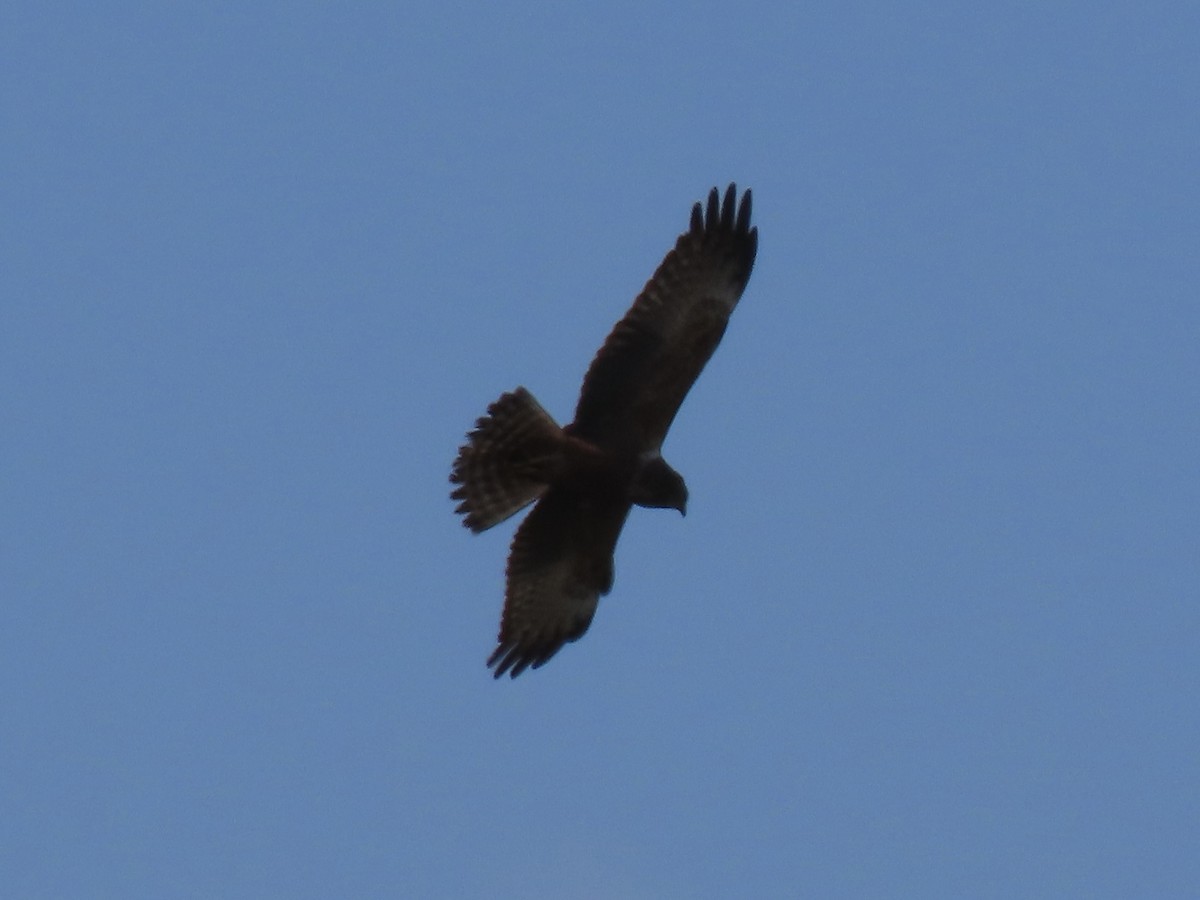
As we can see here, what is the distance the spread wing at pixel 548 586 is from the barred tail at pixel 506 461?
0.32 m

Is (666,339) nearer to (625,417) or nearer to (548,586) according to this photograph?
(625,417)

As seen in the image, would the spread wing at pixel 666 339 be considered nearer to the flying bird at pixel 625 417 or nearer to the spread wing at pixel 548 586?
the flying bird at pixel 625 417

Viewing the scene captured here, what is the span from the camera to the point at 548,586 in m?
20.8

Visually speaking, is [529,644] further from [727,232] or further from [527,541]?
[727,232]

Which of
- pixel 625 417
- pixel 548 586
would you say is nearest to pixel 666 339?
pixel 625 417

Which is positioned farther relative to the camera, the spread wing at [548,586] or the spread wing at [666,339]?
the spread wing at [548,586]

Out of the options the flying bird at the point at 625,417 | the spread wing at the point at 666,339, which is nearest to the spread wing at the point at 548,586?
the flying bird at the point at 625,417

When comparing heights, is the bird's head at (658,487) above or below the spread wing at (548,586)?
above

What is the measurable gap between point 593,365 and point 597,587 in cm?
139

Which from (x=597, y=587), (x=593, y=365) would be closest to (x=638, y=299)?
(x=593, y=365)

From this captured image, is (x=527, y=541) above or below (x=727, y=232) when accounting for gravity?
below

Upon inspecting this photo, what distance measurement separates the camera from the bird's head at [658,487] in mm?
20359

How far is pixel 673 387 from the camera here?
2023 cm

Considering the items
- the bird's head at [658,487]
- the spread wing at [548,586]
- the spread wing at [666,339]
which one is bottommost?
the spread wing at [548,586]
